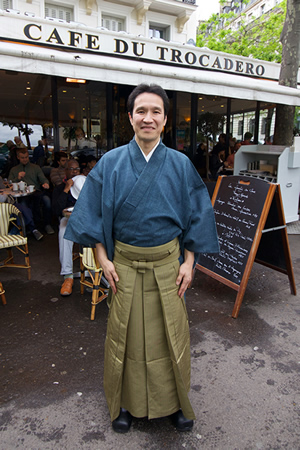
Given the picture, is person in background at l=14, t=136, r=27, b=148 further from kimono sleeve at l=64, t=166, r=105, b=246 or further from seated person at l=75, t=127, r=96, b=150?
kimono sleeve at l=64, t=166, r=105, b=246

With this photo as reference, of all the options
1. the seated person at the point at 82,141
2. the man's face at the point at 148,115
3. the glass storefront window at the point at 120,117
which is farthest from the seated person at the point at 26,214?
the man's face at the point at 148,115

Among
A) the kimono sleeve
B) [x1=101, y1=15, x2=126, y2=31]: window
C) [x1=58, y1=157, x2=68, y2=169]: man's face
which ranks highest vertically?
[x1=101, y1=15, x2=126, y2=31]: window

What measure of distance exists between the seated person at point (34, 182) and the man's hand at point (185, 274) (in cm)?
448

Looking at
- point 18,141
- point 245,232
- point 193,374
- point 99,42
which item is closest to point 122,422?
point 193,374

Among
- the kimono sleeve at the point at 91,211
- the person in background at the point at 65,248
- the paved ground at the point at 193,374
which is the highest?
the kimono sleeve at the point at 91,211

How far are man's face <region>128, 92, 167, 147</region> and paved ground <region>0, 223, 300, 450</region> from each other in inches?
66.6

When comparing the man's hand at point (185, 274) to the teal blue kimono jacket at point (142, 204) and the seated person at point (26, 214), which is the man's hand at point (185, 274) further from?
the seated person at point (26, 214)

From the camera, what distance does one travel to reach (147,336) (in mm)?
1876

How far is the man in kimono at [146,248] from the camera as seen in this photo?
1.75m

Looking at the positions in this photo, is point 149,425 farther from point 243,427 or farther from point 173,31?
point 173,31

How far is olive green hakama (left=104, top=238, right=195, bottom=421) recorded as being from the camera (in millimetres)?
1848

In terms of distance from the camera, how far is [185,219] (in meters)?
1.90

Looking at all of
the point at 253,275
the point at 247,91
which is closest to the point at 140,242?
the point at 253,275

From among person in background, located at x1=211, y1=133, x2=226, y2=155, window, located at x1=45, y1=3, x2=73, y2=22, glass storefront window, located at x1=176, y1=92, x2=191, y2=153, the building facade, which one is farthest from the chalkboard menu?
window, located at x1=45, y1=3, x2=73, y2=22
